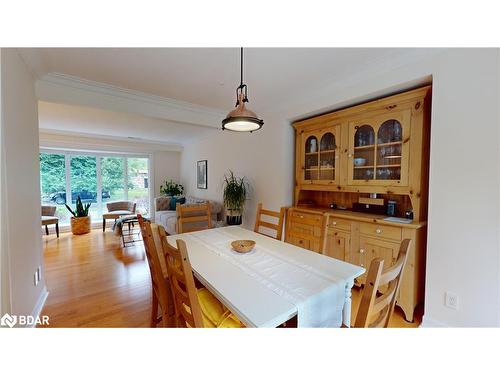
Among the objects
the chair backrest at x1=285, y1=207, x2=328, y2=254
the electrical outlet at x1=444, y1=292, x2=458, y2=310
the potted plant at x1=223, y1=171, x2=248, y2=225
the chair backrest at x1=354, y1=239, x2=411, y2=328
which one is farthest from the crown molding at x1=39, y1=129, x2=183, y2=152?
the electrical outlet at x1=444, y1=292, x2=458, y2=310

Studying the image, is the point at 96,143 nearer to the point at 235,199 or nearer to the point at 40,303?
the point at 235,199

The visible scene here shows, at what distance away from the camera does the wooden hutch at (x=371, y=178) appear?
5.74ft

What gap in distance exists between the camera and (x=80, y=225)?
462cm

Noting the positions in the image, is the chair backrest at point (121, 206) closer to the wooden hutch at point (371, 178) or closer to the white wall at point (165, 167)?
the white wall at point (165, 167)

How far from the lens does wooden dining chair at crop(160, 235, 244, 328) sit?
88cm

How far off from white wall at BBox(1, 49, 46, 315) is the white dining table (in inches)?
41.0

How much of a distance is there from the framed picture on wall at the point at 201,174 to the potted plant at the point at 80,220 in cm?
260

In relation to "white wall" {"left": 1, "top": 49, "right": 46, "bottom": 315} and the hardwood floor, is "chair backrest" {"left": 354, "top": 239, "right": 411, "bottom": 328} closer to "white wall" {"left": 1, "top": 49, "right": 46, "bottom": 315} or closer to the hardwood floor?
the hardwood floor

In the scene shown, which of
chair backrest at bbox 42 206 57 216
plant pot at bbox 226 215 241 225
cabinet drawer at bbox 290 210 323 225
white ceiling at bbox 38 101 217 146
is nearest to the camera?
cabinet drawer at bbox 290 210 323 225

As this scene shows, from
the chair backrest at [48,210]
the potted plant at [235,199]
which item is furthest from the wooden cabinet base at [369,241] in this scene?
the chair backrest at [48,210]

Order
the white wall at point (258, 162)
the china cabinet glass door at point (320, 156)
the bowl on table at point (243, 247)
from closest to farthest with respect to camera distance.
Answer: the bowl on table at point (243, 247) → the china cabinet glass door at point (320, 156) → the white wall at point (258, 162)

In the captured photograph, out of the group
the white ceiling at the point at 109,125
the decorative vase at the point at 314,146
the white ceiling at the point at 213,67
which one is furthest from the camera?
the white ceiling at the point at 109,125

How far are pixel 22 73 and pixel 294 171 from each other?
2.85 metres

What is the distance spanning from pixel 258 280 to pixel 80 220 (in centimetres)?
522
